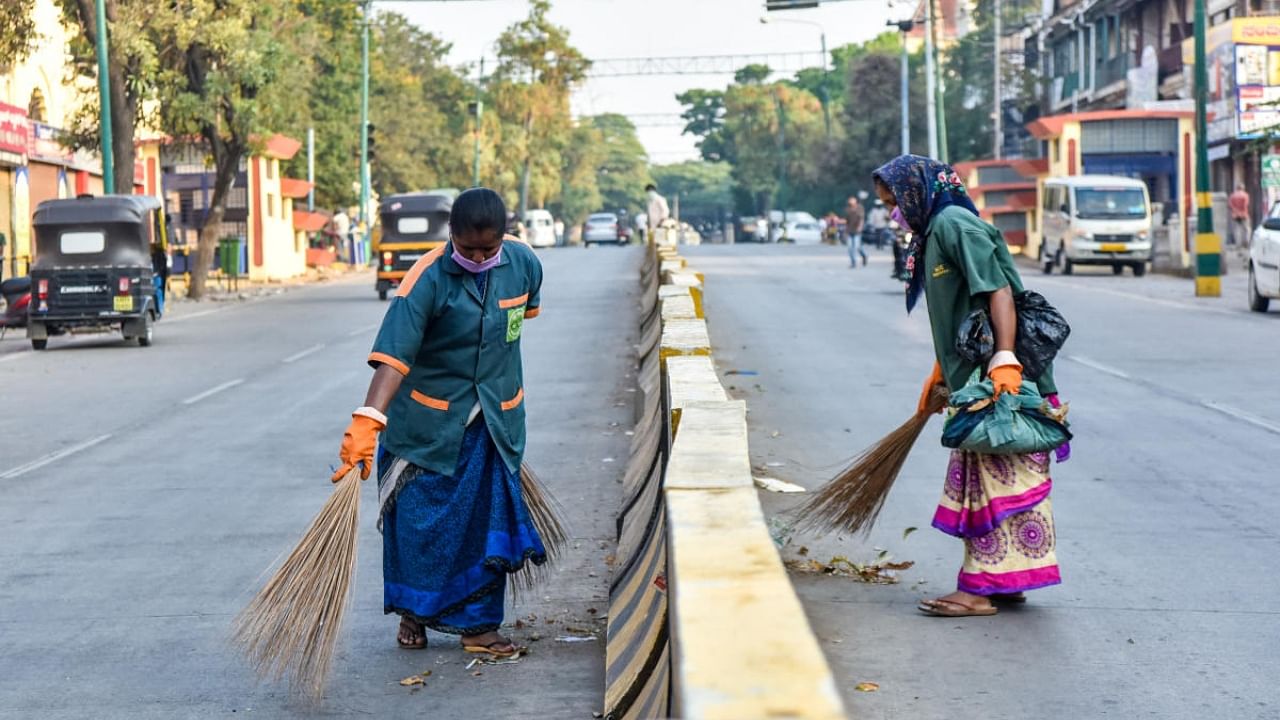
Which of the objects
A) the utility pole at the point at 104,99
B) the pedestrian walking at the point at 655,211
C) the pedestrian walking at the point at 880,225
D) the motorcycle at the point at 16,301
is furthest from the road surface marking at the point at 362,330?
the pedestrian walking at the point at 880,225

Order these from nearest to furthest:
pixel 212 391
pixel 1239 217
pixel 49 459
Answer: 1. pixel 49 459
2. pixel 212 391
3. pixel 1239 217

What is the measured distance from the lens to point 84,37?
108 feet

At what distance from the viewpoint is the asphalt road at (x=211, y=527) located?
19.4ft

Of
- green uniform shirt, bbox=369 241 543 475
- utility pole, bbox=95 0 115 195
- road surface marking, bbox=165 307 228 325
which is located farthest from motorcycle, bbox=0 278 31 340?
green uniform shirt, bbox=369 241 543 475

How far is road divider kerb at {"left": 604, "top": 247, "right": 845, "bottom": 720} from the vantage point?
2.79 metres

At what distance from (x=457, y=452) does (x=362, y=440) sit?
0.52m

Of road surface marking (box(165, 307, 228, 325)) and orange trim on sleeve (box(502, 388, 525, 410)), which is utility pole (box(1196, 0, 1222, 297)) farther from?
orange trim on sleeve (box(502, 388, 525, 410))

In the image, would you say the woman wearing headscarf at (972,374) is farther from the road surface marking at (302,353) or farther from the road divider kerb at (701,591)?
the road surface marking at (302,353)

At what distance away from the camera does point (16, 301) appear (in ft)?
80.6

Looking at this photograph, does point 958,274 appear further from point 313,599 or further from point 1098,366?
point 1098,366

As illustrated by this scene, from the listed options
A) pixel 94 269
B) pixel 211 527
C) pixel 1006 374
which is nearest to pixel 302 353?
pixel 94 269

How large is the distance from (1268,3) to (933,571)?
43.6m

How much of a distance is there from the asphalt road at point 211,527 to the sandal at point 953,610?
126 cm

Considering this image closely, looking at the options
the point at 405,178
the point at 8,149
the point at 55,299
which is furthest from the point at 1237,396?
the point at 405,178
